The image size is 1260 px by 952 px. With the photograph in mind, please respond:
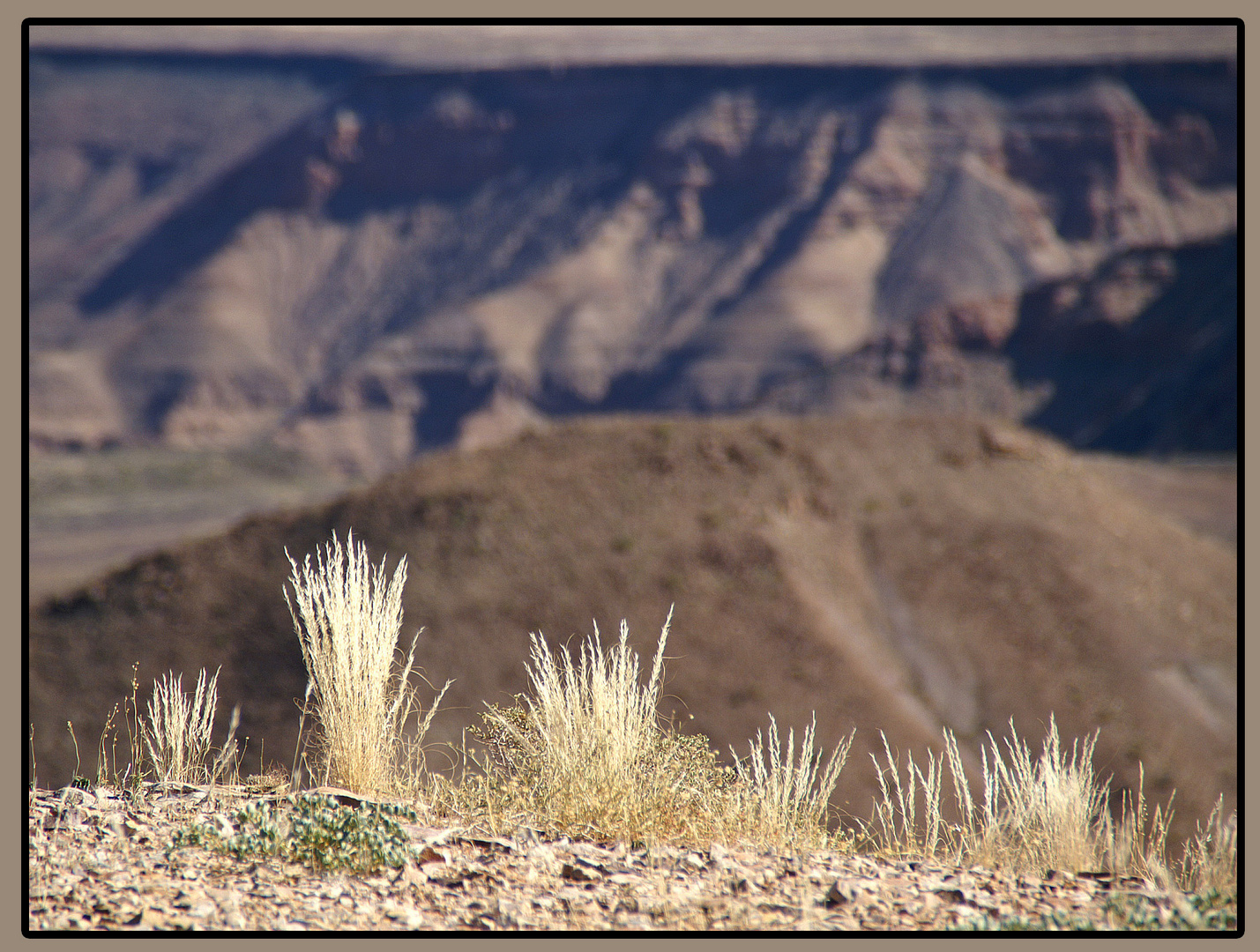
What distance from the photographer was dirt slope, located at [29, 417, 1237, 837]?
18516 mm

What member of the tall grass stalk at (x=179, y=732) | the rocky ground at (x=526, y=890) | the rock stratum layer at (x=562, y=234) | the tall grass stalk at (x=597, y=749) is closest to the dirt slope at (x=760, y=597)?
the tall grass stalk at (x=179, y=732)

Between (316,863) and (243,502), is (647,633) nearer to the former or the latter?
(316,863)

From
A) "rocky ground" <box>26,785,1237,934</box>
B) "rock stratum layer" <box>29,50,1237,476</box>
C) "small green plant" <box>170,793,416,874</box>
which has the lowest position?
"rocky ground" <box>26,785,1237,934</box>

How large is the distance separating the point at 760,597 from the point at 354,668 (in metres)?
14.9

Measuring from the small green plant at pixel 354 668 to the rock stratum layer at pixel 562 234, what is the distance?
73.0m

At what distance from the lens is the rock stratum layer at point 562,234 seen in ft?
307

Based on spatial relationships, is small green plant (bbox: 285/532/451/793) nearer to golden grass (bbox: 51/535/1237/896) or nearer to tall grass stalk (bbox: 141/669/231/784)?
golden grass (bbox: 51/535/1237/896)

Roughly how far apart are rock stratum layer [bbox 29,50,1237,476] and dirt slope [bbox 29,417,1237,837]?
55.4 metres

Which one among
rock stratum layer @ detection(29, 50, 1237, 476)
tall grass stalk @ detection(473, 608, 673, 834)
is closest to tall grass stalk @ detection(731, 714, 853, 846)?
tall grass stalk @ detection(473, 608, 673, 834)

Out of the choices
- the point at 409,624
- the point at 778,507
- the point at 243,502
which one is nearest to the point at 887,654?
the point at 778,507

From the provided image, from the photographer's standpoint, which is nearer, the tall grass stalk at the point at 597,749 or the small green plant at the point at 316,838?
the small green plant at the point at 316,838

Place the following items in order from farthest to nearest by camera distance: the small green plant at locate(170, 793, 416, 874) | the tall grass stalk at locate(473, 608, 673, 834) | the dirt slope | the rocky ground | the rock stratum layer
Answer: the rock stratum layer, the dirt slope, the tall grass stalk at locate(473, 608, 673, 834), the small green plant at locate(170, 793, 416, 874), the rocky ground

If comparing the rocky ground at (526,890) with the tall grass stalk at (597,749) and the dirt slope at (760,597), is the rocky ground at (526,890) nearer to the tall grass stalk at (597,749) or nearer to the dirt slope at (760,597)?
the tall grass stalk at (597,749)

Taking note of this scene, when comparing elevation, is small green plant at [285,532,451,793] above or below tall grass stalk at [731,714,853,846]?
above
